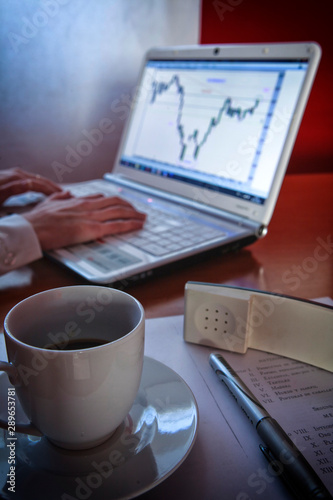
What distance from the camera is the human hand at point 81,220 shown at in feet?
2.26

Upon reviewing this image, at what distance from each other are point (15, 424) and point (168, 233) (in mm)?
451

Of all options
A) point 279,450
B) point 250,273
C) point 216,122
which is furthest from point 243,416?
point 216,122

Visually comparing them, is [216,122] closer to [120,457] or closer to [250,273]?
[250,273]

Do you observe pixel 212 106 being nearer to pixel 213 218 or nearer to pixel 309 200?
pixel 213 218

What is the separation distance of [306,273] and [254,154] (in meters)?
0.24

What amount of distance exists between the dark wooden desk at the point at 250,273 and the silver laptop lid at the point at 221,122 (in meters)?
0.08

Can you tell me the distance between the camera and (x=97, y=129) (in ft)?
4.52

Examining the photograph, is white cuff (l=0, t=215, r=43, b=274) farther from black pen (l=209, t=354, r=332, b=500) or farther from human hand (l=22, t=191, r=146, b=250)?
black pen (l=209, t=354, r=332, b=500)

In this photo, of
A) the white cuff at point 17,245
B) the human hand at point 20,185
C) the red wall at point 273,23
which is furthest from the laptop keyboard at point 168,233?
the red wall at point 273,23

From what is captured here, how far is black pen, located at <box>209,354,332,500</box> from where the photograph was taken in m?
0.28

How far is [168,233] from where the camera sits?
0.73 m

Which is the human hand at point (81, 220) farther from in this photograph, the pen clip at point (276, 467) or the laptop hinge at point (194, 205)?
the pen clip at point (276, 467)

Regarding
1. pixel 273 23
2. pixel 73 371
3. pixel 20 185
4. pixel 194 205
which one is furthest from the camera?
pixel 273 23

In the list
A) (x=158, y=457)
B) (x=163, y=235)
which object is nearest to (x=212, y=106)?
(x=163, y=235)
